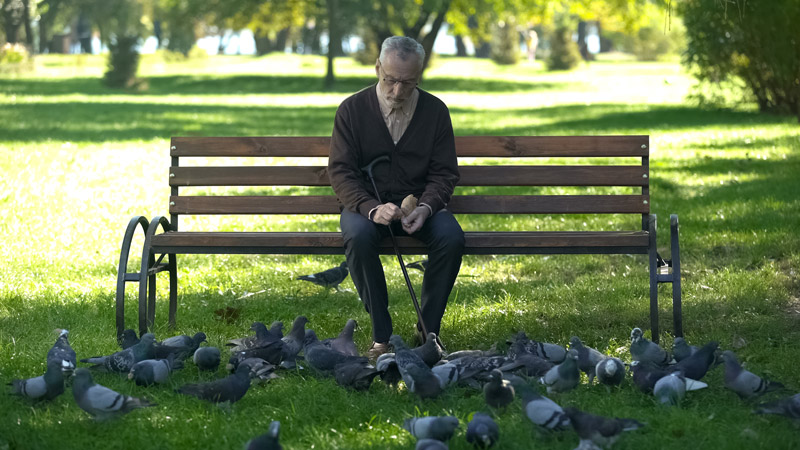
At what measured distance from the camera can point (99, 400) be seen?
163 inches

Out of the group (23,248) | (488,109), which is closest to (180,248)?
(23,248)

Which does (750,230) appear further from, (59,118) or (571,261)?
(59,118)

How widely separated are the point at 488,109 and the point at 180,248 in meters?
20.5

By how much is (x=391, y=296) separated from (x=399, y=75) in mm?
2035

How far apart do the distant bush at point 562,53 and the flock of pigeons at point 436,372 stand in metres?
45.3

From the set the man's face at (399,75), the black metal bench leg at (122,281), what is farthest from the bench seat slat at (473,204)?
the man's face at (399,75)

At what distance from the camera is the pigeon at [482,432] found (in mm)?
3809

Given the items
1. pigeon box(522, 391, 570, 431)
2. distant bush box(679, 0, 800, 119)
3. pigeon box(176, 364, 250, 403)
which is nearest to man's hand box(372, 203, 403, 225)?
pigeon box(176, 364, 250, 403)

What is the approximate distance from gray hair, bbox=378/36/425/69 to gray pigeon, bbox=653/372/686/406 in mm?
2075

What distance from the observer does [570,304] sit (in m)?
6.52

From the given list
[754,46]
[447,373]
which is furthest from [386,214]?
[754,46]

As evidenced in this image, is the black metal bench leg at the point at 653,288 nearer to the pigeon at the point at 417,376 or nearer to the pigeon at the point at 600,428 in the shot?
the pigeon at the point at 417,376

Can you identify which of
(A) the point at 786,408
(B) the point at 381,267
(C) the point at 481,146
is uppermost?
(C) the point at 481,146

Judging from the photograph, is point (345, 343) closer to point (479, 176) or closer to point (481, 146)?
point (479, 176)
